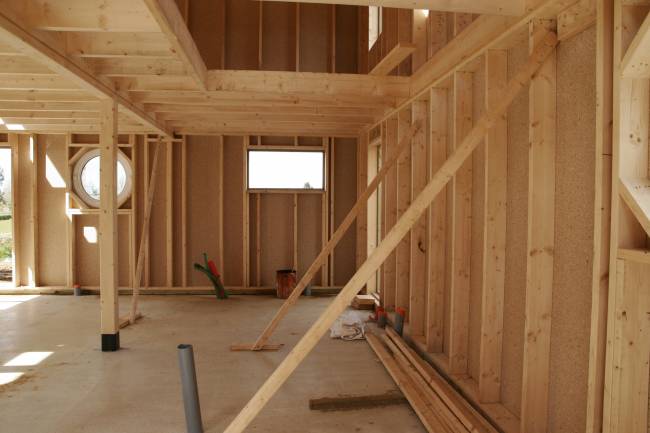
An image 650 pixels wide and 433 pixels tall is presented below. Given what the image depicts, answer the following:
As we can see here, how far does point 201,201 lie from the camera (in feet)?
24.5

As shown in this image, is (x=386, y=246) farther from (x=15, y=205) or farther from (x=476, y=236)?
(x=15, y=205)

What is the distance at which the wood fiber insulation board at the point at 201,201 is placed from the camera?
7418 mm

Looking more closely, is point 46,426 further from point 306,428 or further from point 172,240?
point 172,240

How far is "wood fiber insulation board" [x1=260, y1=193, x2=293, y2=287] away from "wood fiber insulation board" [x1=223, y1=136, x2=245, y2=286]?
0.39m

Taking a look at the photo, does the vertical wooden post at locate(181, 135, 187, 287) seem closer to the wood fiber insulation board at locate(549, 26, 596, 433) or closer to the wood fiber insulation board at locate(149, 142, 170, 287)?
the wood fiber insulation board at locate(149, 142, 170, 287)

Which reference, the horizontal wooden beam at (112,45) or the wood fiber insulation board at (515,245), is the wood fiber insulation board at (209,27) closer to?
the horizontal wooden beam at (112,45)

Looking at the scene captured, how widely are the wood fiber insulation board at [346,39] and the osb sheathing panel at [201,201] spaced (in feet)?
8.19

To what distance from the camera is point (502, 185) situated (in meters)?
2.94

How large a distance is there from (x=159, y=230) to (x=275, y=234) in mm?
1998

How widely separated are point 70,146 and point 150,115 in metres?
2.42

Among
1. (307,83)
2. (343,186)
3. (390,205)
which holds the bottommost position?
(390,205)

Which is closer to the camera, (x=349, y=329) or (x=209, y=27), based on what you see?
(x=349, y=329)

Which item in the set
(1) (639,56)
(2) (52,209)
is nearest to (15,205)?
(2) (52,209)

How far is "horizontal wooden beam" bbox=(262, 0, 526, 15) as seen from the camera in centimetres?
233
